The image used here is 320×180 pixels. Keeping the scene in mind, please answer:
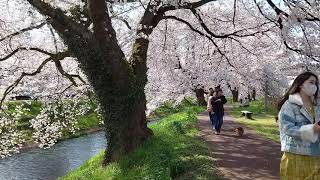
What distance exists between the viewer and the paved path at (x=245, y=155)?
929 cm

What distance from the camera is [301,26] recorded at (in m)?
12.4

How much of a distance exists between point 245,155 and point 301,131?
6948mm

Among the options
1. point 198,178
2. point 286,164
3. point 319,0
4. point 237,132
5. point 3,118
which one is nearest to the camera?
point 286,164

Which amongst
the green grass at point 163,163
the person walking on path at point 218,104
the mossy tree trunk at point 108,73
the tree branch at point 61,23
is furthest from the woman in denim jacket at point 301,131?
the person walking on path at point 218,104

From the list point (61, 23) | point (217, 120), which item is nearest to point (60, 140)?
point (217, 120)

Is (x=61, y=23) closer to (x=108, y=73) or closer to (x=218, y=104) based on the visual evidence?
(x=108, y=73)

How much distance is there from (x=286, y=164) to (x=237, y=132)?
11332 millimetres

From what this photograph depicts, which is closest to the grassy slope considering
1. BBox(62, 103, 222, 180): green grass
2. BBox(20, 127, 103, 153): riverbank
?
BBox(20, 127, 103, 153): riverbank

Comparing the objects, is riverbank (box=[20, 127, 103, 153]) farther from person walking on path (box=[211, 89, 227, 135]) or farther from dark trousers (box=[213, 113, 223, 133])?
person walking on path (box=[211, 89, 227, 135])

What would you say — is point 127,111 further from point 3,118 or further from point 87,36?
point 3,118

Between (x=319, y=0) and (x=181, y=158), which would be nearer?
(x=319, y=0)

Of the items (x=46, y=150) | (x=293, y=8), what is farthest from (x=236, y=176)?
(x=46, y=150)

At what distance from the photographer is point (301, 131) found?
4957mm

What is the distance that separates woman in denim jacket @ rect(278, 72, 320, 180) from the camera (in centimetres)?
504
